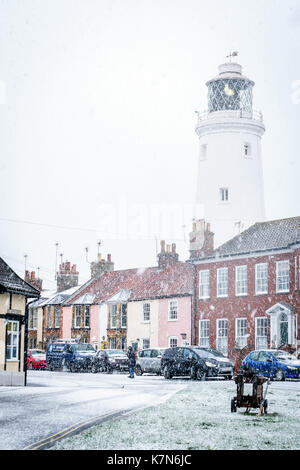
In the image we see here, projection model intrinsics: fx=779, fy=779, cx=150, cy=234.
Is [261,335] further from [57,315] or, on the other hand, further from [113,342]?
[57,315]

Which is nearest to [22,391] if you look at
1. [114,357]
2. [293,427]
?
[293,427]

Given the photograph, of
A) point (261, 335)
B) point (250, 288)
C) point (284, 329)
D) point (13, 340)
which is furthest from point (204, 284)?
point (13, 340)

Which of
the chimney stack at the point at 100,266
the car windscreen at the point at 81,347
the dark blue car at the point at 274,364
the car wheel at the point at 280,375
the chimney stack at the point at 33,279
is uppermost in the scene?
the chimney stack at the point at 100,266

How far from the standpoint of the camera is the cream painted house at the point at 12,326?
28.4m

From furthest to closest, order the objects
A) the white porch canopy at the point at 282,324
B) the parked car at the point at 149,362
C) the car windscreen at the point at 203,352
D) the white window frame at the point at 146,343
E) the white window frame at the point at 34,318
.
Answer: the white window frame at the point at 34,318 < the white window frame at the point at 146,343 < the white porch canopy at the point at 282,324 < the parked car at the point at 149,362 < the car windscreen at the point at 203,352

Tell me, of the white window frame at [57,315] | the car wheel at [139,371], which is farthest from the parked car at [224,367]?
the white window frame at [57,315]

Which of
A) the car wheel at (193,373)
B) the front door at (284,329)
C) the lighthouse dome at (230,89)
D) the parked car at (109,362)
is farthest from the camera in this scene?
the lighthouse dome at (230,89)

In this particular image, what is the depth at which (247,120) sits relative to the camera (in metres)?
58.2

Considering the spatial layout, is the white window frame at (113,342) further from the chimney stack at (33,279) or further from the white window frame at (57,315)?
the chimney stack at (33,279)

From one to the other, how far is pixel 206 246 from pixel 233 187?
32.4 feet

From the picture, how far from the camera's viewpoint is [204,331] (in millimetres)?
49219

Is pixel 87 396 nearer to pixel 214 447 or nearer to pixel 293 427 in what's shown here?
pixel 293 427

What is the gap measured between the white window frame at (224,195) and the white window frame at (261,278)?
43.3 feet

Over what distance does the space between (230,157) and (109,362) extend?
23.0 meters
